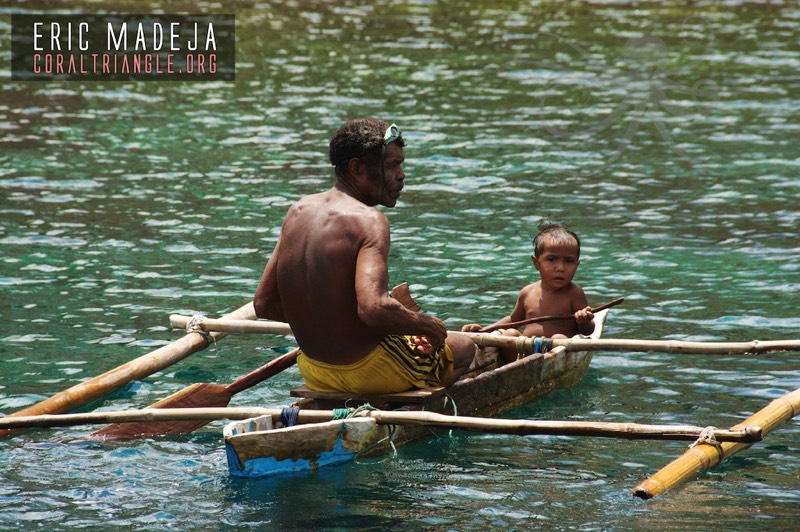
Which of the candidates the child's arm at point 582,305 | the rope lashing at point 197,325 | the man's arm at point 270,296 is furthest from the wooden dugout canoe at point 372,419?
the rope lashing at point 197,325

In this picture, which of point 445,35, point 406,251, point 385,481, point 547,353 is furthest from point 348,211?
point 445,35

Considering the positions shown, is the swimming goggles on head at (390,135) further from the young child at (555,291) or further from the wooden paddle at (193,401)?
the young child at (555,291)

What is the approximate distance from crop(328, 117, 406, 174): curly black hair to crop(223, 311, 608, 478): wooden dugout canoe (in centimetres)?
134

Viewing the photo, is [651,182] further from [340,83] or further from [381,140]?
[381,140]

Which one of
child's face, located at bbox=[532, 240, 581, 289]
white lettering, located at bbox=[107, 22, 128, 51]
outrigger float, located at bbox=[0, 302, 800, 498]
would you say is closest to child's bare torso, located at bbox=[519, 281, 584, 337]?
child's face, located at bbox=[532, 240, 581, 289]

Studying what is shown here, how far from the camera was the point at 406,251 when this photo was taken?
11789mm

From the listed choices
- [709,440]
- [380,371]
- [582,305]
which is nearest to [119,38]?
[582,305]

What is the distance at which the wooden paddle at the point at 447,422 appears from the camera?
6438 mm

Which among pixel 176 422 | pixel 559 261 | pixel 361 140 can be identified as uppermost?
pixel 361 140

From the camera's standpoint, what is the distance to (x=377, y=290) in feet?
21.9

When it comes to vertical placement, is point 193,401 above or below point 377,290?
below

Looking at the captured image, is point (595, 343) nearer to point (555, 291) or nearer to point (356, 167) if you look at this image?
point (555, 291)

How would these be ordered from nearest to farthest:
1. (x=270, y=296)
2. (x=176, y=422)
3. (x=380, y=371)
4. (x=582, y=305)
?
(x=380, y=371) → (x=270, y=296) → (x=176, y=422) → (x=582, y=305)

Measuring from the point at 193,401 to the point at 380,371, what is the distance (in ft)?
4.58
